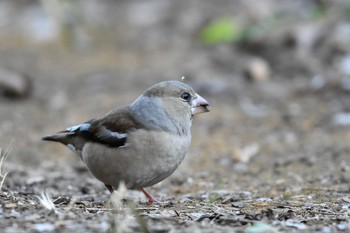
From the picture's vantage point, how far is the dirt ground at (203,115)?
4934 mm

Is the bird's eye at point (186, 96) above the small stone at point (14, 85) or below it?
below

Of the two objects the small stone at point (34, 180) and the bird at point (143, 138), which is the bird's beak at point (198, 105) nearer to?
the bird at point (143, 138)

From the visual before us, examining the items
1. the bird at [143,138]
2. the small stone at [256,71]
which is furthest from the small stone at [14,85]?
the bird at [143,138]

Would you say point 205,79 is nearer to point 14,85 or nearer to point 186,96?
point 14,85

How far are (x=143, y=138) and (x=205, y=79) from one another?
5.63 meters

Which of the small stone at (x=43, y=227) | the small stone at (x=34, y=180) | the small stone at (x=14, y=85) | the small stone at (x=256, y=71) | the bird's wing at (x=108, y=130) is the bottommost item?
the small stone at (x=43, y=227)

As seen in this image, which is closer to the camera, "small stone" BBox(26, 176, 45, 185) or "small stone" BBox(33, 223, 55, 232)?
"small stone" BBox(33, 223, 55, 232)

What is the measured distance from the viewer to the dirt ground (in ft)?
16.2

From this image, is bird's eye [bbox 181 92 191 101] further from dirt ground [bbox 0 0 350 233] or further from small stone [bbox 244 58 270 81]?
small stone [bbox 244 58 270 81]

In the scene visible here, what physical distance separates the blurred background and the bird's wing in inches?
26.0

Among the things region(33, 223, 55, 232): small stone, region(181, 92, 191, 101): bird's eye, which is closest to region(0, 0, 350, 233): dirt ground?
region(33, 223, 55, 232): small stone

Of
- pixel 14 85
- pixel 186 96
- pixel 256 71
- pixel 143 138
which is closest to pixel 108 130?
pixel 143 138

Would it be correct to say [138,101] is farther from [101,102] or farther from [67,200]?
[101,102]

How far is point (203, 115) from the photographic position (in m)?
10.2
